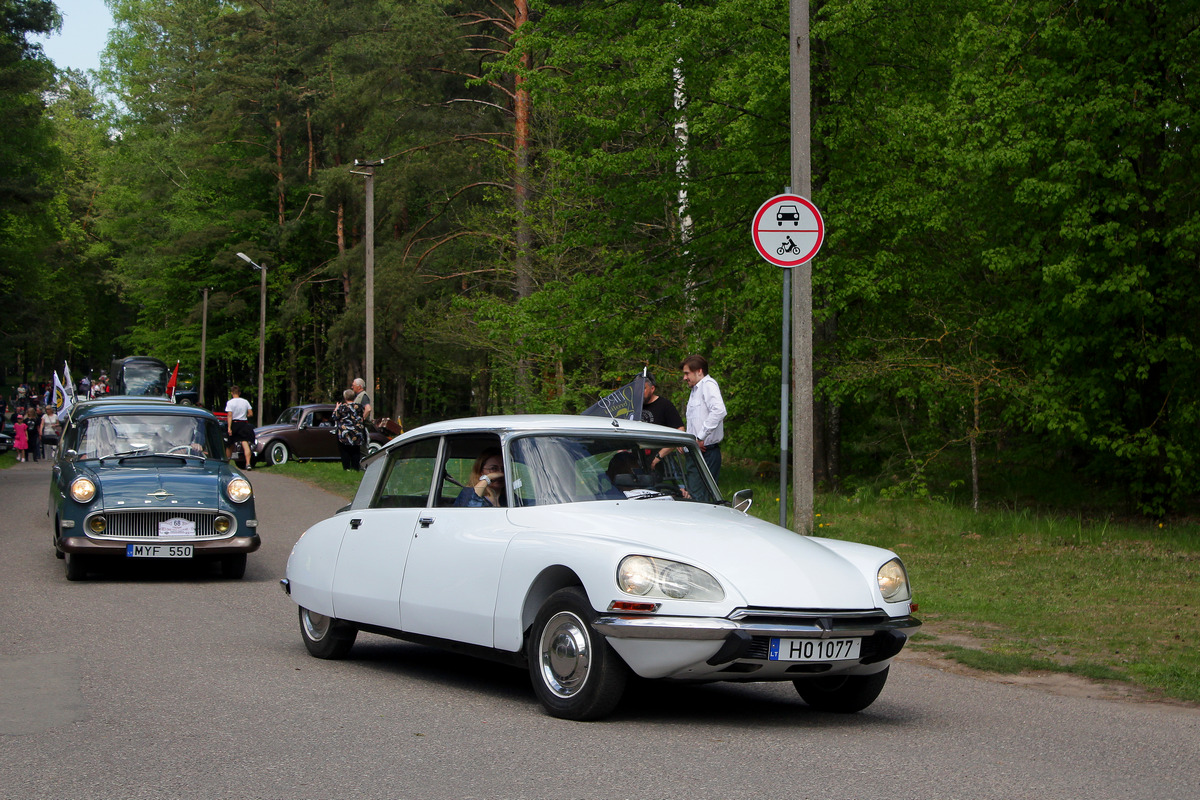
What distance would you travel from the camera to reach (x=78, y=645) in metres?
8.97

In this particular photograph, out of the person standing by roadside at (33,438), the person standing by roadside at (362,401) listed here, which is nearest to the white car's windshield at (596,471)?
the person standing by roadside at (362,401)

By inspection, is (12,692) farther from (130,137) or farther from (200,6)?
(130,137)

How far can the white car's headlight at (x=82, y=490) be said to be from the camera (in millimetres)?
12500

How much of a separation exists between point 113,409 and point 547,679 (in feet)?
30.3

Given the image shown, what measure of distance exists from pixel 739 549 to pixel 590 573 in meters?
0.76

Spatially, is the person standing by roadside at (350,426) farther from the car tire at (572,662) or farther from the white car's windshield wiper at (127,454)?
the car tire at (572,662)

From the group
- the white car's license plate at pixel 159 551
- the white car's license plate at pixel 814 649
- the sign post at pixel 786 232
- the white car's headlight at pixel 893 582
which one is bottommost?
the white car's license plate at pixel 159 551

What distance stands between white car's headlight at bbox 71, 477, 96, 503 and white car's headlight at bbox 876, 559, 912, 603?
849 centimetres

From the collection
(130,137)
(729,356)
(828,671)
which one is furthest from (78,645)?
(130,137)

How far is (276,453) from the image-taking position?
119 feet

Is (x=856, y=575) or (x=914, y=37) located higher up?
(x=914, y=37)

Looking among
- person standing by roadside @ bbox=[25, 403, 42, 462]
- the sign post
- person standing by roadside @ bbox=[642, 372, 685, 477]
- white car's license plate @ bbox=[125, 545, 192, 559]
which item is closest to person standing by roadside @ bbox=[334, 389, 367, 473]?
person standing by roadside @ bbox=[642, 372, 685, 477]

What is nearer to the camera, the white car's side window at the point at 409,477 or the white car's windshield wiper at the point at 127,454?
the white car's side window at the point at 409,477

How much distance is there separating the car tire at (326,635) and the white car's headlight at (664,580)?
110 inches
